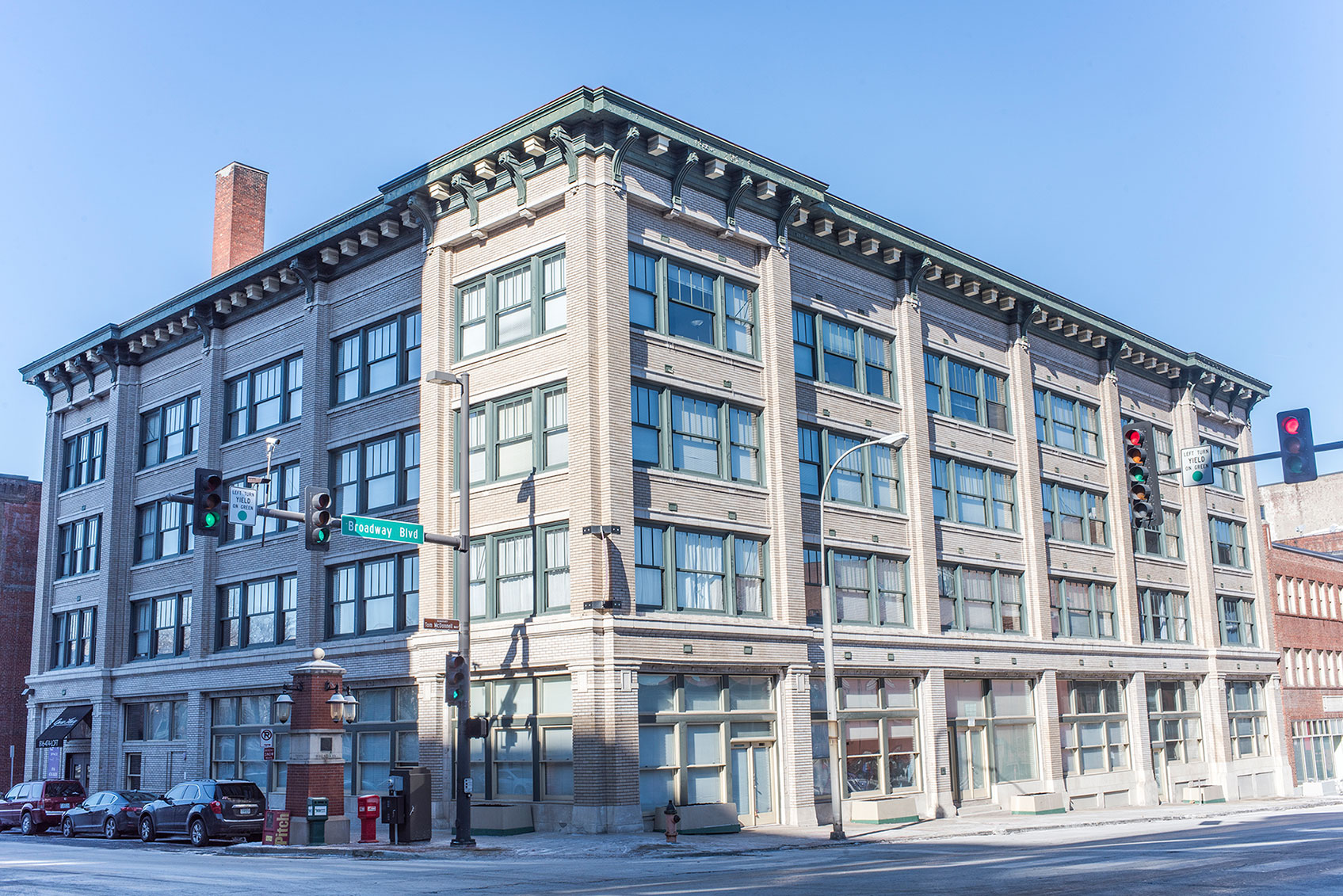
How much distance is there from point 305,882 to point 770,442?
17752mm

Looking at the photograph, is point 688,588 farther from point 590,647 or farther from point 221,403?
point 221,403

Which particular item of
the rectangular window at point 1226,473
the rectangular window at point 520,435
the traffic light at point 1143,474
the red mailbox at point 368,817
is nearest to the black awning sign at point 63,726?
the red mailbox at point 368,817

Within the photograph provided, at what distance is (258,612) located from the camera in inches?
1519

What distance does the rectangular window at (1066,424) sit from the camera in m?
44.3

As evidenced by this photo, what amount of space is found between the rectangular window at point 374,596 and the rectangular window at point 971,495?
629 inches

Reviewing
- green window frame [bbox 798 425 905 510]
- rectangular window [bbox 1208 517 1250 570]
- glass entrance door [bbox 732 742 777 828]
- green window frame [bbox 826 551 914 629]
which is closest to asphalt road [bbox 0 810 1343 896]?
glass entrance door [bbox 732 742 777 828]

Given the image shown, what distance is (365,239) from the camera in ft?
117

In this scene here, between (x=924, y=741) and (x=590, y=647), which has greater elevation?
(x=590, y=647)

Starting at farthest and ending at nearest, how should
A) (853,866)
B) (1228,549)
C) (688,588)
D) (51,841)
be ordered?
1. (1228,549)
2. (51,841)
3. (688,588)
4. (853,866)

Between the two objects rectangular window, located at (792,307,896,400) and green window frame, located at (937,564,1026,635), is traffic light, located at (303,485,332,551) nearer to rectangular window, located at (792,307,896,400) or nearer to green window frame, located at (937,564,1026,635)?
rectangular window, located at (792,307,896,400)

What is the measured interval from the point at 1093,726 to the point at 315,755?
27.7m

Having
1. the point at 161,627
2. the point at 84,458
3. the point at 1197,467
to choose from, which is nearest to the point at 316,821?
the point at 161,627

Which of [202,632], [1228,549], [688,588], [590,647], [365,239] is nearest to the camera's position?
[590,647]

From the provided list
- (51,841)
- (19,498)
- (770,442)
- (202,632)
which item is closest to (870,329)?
(770,442)
